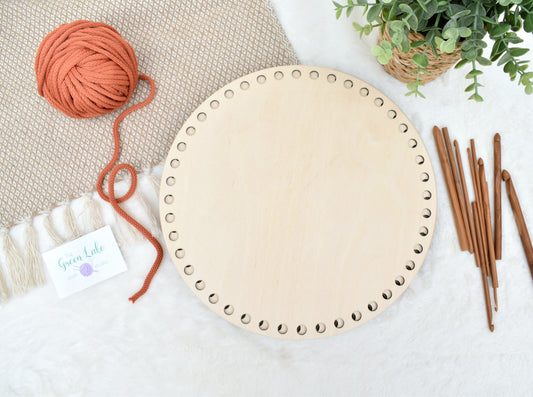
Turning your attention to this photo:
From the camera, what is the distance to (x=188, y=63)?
70 cm

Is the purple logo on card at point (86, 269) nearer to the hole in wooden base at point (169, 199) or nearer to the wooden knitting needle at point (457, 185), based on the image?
the hole in wooden base at point (169, 199)

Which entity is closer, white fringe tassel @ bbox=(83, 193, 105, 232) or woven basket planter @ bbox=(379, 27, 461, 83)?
woven basket planter @ bbox=(379, 27, 461, 83)

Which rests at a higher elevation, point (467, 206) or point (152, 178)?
point (152, 178)

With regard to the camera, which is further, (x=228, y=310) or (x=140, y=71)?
(x=140, y=71)

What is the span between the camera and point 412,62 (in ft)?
1.89

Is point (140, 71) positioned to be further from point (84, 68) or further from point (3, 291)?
point (3, 291)

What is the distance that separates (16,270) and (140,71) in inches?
16.3

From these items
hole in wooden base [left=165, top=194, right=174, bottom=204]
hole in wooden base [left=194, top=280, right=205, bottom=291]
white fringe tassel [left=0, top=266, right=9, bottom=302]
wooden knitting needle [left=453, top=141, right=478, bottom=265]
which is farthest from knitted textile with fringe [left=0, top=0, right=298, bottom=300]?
wooden knitting needle [left=453, top=141, right=478, bottom=265]

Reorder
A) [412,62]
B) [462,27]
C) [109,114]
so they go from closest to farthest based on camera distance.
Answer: [462,27] → [412,62] → [109,114]

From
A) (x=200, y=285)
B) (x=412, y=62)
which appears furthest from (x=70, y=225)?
(x=412, y=62)

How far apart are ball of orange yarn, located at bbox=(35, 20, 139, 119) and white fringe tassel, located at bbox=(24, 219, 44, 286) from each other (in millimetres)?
236

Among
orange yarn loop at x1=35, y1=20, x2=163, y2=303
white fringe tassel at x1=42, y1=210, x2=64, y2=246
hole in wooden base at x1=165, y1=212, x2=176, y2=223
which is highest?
orange yarn loop at x1=35, y1=20, x2=163, y2=303

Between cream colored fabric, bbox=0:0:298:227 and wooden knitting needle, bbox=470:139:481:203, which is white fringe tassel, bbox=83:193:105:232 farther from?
wooden knitting needle, bbox=470:139:481:203

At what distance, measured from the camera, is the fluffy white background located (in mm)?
646
